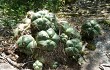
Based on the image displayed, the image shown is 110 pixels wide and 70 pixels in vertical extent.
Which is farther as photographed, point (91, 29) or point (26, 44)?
point (91, 29)

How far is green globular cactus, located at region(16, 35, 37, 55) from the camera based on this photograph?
5031 millimetres

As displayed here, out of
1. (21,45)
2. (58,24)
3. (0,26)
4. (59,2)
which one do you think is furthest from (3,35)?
(59,2)

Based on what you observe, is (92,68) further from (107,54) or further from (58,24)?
(58,24)

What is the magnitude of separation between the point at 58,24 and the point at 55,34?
0.43 metres

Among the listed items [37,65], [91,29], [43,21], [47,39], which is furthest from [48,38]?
[91,29]

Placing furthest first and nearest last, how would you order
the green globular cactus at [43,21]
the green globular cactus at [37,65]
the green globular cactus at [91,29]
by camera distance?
the green globular cactus at [91,29]
the green globular cactus at [43,21]
the green globular cactus at [37,65]

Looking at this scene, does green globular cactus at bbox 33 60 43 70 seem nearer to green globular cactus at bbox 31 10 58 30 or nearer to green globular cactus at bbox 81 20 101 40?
green globular cactus at bbox 31 10 58 30

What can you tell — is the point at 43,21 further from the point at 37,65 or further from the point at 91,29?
the point at 91,29

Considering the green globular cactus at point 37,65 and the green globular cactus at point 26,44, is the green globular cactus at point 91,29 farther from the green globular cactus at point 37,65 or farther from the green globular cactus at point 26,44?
the green globular cactus at point 37,65

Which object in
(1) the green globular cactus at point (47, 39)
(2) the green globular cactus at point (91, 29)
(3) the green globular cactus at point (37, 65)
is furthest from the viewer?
(2) the green globular cactus at point (91, 29)

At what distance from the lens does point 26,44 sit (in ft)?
16.6

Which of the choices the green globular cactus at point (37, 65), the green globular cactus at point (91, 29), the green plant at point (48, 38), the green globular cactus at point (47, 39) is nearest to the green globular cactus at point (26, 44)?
the green plant at point (48, 38)

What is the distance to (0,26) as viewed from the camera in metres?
5.95

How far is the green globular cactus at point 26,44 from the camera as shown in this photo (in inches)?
198
